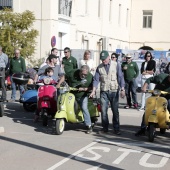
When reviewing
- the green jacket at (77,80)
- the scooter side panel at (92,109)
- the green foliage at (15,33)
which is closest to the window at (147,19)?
the green foliage at (15,33)

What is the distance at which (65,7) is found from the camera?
96.8 feet

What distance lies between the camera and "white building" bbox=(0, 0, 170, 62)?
27.2m

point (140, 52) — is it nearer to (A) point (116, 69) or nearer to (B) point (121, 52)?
(B) point (121, 52)

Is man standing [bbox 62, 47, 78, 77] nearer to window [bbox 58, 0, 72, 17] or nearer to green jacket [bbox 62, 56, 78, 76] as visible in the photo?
green jacket [bbox 62, 56, 78, 76]

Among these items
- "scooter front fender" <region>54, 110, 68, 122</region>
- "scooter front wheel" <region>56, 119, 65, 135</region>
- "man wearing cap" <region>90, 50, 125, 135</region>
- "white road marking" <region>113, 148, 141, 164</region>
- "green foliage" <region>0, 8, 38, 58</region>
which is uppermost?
"green foliage" <region>0, 8, 38, 58</region>

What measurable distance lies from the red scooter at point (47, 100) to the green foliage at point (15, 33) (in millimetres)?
11325

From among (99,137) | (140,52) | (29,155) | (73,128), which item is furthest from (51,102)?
(140,52)

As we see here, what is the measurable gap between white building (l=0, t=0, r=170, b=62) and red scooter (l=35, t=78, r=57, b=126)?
16.3 m

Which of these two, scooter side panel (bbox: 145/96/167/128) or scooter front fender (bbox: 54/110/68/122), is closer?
scooter side panel (bbox: 145/96/167/128)

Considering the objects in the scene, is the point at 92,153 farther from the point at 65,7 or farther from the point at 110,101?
the point at 65,7

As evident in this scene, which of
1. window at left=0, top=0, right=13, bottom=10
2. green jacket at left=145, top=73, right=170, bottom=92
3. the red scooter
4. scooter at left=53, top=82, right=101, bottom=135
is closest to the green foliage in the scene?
window at left=0, top=0, right=13, bottom=10

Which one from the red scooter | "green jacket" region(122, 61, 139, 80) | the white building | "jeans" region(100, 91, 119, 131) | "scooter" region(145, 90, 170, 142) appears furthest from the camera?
the white building

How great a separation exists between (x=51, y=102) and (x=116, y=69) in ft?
6.15

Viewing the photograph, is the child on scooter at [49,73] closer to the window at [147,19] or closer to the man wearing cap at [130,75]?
the man wearing cap at [130,75]
